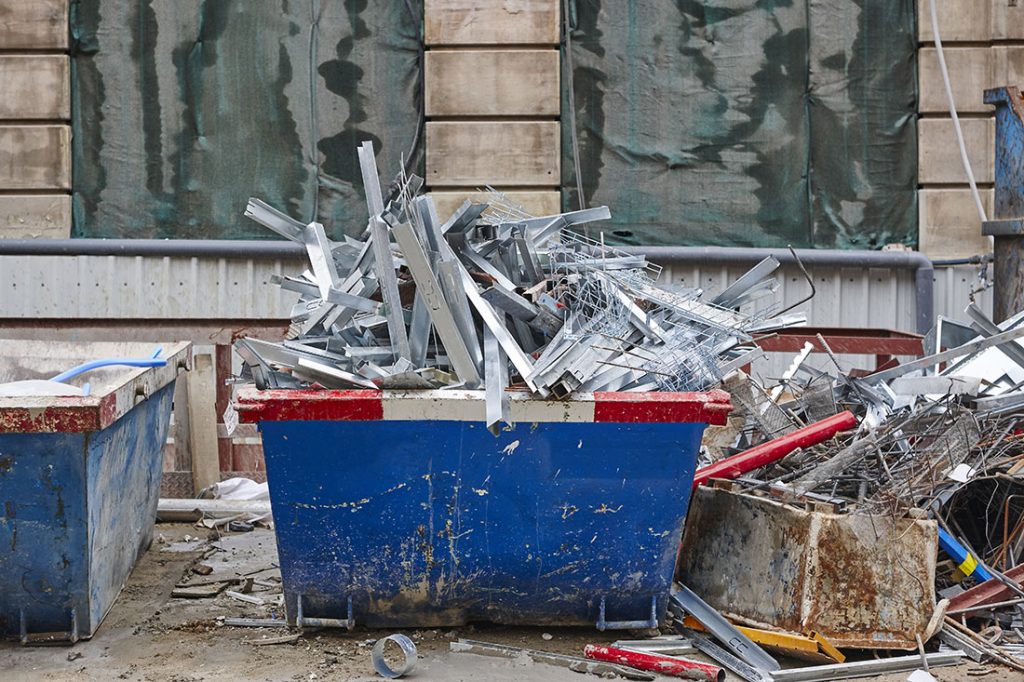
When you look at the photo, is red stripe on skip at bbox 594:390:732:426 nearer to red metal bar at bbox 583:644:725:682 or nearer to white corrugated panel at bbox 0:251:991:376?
red metal bar at bbox 583:644:725:682

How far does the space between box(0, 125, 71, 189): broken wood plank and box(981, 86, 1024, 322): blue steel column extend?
6555 millimetres

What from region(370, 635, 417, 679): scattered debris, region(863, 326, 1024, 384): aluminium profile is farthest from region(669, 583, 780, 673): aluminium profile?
region(863, 326, 1024, 384): aluminium profile

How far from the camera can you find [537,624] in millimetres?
4457

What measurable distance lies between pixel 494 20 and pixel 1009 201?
4.06 m

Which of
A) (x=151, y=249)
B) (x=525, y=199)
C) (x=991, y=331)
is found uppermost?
(x=525, y=199)

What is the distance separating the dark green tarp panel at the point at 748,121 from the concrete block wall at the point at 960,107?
0.12m

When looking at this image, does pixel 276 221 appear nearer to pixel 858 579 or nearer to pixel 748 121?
pixel 858 579

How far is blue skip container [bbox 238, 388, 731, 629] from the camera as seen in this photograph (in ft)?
13.2

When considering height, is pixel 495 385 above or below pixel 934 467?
above

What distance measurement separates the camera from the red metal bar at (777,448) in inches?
183

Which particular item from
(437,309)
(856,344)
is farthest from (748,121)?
(437,309)

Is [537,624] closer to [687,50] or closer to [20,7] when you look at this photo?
[687,50]

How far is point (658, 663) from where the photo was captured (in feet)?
13.5

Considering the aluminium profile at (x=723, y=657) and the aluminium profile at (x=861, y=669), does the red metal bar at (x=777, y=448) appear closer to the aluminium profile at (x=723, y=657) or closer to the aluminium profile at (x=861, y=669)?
the aluminium profile at (x=723, y=657)
